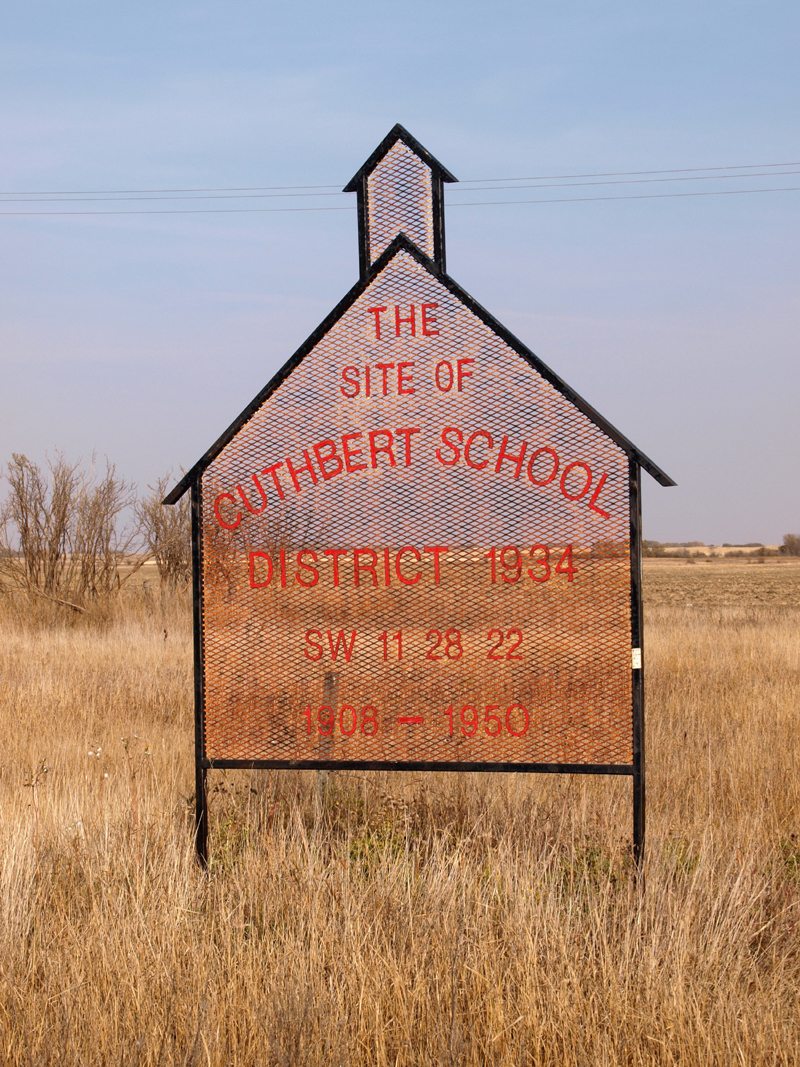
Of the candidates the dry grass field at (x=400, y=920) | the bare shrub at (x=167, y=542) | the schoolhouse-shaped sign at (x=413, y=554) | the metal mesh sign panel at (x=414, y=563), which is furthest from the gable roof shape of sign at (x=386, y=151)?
the bare shrub at (x=167, y=542)

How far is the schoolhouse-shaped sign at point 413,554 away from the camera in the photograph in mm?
3359

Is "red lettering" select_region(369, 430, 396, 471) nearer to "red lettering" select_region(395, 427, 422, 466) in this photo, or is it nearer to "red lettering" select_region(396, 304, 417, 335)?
"red lettering" select_region(395, 427, 422, 466)

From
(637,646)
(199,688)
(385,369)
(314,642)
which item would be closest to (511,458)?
(385,369)

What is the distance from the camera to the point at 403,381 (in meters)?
3.51

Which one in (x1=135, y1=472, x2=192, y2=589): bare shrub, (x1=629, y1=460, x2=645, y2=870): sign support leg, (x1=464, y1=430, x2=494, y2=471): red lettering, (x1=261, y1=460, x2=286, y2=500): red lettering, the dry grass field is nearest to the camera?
the dry grass field

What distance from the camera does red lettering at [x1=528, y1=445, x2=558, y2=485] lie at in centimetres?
333

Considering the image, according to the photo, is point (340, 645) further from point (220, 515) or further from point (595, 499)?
point (595, 499)

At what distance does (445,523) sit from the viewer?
3.40 meters

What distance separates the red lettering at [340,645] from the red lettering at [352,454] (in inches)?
25.9

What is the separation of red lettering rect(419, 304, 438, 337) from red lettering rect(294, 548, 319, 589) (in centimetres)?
99

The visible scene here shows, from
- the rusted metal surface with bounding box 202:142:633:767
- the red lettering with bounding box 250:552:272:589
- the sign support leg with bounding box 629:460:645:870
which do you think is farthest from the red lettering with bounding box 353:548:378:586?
the sign support leg with bounding box 629:460:645:870

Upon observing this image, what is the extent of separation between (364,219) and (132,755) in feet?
13.2

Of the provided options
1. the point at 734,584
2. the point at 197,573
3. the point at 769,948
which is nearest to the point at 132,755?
the point at 197,573

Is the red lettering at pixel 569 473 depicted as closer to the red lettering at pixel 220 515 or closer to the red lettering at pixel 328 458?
the red lettering at pixel 328 458
